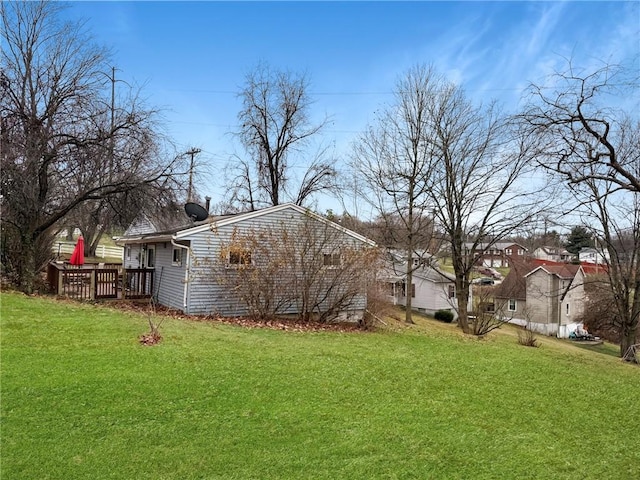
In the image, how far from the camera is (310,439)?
4.08m

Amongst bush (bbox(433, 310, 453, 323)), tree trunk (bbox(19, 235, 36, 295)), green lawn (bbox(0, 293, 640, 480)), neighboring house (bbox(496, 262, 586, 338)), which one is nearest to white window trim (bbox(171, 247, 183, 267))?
tree trunk (bbox(19, 235, 36, 295))

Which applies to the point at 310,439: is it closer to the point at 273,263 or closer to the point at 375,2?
the point at 273,263

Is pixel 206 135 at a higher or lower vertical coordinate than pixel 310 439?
higher

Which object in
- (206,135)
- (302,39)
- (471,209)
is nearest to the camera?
(302,39)

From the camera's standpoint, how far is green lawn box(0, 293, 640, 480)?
3602mm

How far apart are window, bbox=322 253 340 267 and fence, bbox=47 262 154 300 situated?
6.90 metres

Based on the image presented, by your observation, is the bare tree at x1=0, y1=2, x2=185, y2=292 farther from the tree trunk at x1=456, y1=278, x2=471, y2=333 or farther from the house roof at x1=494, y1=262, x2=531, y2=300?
the house roof at x1=494, y1=262, x2=531, y2=300

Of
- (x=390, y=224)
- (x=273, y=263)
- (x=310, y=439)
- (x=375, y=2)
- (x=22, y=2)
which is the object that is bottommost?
(x=310, y=439)

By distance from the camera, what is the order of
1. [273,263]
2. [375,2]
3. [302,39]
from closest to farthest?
1. [375,2]
2. [273,263]
3. [302,39]

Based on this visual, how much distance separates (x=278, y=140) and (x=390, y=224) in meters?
10.4

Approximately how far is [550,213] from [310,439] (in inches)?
638

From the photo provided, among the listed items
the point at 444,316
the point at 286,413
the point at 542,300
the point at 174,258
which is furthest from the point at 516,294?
the point at 286,413

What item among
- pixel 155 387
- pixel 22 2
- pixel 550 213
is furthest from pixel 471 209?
pixel 22 2

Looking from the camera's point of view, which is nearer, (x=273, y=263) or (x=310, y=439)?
(x=310, y=439)
